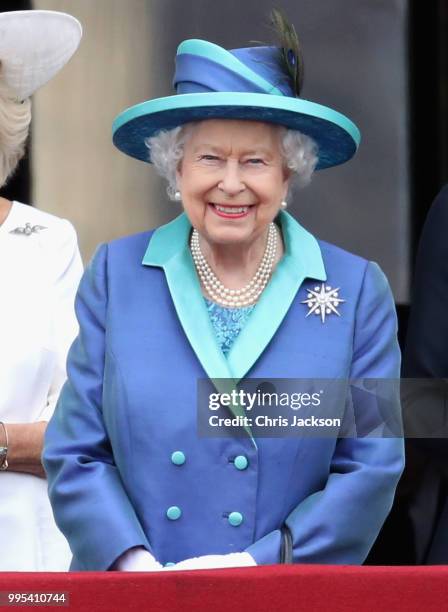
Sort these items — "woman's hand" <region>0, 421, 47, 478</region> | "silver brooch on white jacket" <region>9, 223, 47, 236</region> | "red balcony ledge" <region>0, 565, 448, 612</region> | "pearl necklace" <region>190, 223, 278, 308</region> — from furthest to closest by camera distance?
"silver brooch on white jacket" <region>9, 223, 47, 236</region> < "woman's hand" <region>0, 421, 47, 478</region> < "pearl necklace" <region>190, 223, 278, 308</region> < "red balcony ledge" <region>0, 565, 448, 612</region>

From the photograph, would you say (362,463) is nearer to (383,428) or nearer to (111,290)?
(383,428)

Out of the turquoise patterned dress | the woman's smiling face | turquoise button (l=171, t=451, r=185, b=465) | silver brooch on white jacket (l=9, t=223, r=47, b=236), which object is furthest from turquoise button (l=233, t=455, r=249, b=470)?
silver brooch on white jacket (l=9, t=223, r=47, b=236)

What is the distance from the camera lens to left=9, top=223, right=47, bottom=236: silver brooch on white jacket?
3504 mm

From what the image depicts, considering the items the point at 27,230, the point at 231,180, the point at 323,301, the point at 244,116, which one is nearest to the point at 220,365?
the point at 323,301

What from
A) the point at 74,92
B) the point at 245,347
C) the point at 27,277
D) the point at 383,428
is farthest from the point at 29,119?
the point at 383,428

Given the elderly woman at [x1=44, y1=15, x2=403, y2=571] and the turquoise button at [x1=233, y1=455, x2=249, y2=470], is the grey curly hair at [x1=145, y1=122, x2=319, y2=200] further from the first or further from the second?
the turquoise button at [x1=233, y1=455, x2=249, y2=470]

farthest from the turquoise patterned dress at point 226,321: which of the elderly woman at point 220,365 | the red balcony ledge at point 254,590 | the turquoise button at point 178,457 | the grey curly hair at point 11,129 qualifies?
the grey curly hair at point 11,129

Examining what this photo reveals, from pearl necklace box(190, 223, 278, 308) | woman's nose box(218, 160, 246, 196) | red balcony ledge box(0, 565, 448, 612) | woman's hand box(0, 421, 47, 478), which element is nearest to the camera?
red balcony ledge box(0, 565, 448, 612)

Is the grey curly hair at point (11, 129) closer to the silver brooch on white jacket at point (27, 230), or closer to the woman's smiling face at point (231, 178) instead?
the silver brooch on white jacket at point (27, 230)

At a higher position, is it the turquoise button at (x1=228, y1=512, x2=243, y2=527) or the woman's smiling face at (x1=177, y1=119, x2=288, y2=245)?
the woman's smiling face at (x1=177, y1=119, x2=288, y2=245)

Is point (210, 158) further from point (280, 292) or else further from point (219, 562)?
point (219, 562)

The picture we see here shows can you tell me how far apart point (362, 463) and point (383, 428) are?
10 cm

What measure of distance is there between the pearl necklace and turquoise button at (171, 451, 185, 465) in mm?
317

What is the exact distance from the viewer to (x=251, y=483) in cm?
312
